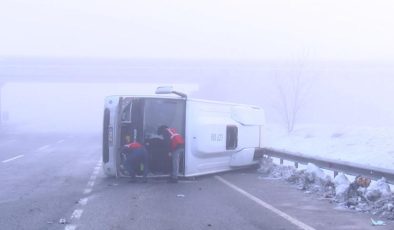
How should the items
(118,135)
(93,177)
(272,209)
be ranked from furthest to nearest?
(93,177), (118,135), (272,209)

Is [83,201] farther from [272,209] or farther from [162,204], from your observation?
[272,209]

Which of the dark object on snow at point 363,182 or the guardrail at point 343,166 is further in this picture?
the dark object on snow at point 363,182

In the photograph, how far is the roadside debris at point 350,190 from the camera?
9.41m

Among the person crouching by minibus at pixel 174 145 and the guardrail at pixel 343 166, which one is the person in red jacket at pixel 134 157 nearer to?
the person crouching by minibus at pixel 174 145

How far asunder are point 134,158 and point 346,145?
1732 cm

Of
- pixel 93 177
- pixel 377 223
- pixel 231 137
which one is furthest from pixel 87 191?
pixel 377 223

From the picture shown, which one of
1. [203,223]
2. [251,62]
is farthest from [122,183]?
[251,62]

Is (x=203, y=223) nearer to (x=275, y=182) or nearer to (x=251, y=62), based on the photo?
(x=275, y=182)

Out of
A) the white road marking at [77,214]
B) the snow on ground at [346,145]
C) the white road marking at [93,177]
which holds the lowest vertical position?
the snow on ground at [346,145]

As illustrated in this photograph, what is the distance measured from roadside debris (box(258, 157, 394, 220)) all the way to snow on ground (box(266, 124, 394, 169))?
6817 millimetres

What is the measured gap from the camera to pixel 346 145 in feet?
92.3

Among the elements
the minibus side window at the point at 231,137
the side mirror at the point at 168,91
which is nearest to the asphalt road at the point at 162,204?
the minibus side window at the point at 231,137

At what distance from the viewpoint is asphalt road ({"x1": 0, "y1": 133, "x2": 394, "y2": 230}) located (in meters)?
8.14

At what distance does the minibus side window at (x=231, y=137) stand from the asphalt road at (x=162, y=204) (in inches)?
32.6
